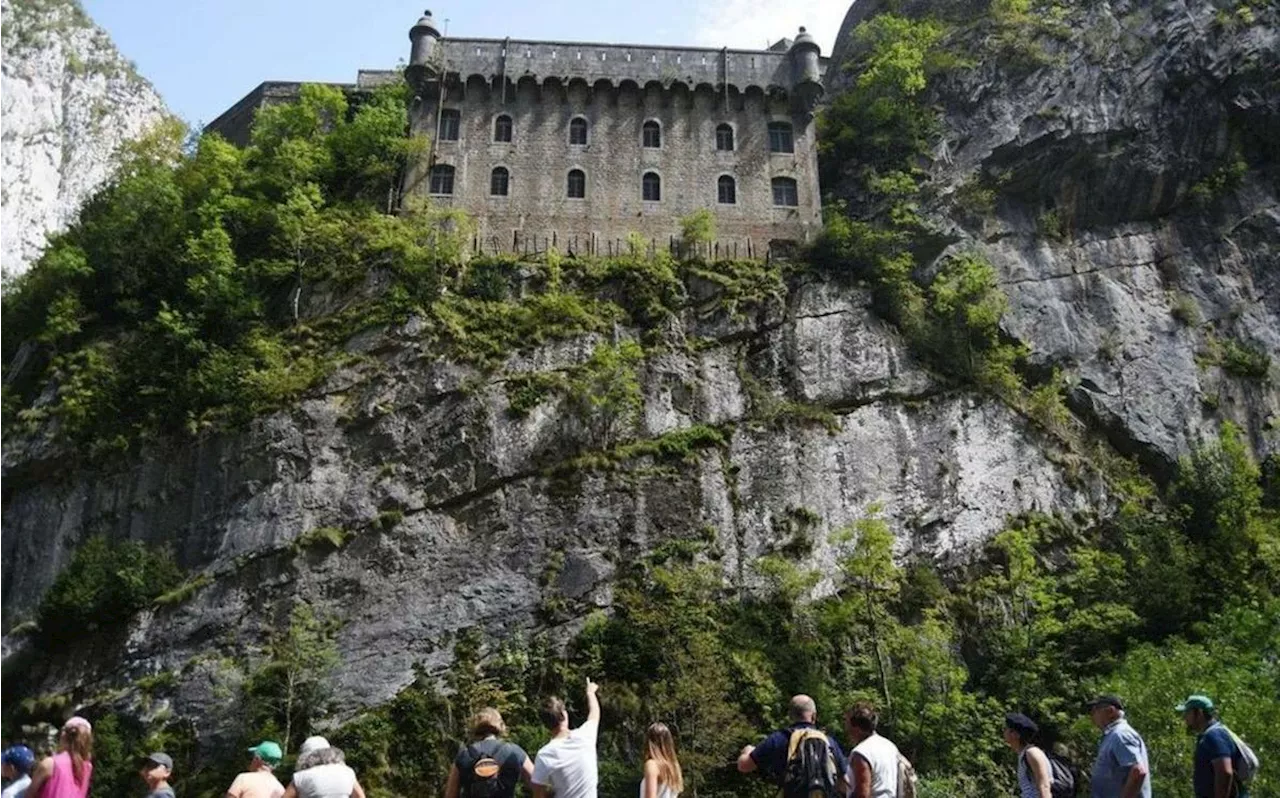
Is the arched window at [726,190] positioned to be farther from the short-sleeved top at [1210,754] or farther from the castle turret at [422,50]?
the short-sleeved top at [1210,754]

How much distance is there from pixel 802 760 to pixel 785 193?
104ft

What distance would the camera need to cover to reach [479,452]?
3083cm

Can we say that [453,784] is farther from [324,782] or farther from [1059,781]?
[1059,781]

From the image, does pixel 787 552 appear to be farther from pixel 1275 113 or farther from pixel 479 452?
pixel 1275 113

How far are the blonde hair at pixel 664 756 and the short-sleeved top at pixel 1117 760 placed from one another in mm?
3923

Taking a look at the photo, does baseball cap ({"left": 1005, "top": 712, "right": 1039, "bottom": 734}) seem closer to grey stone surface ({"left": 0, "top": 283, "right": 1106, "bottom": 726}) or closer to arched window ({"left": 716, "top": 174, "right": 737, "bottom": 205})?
grey stone surface ({"left": 0, "top": 283, "right": 1106, "bottom": 726})

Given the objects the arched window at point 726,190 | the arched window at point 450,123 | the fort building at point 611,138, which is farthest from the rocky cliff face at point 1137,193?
the arched window at point 450,123

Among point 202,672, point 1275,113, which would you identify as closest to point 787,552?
point 202,672

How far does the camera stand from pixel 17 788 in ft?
33.0

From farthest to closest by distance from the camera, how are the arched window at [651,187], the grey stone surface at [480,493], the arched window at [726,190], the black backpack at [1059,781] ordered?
the arched window at [726,190] → the arched window at [651,187] → the grey stone surface at [480,493] → the black backpack at [1059,781]

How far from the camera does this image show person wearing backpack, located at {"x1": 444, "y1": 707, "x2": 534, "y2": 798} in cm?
932

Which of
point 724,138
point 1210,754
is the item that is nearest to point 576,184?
point 724,138

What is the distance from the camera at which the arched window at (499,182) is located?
126 feet

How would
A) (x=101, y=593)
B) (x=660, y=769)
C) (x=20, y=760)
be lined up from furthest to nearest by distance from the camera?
(x=101, y=593)
(x=20, y=760)
(x=660, y=769)
